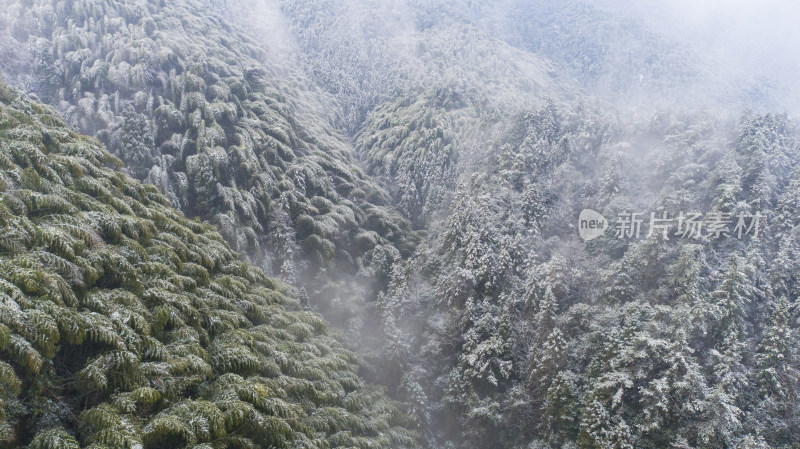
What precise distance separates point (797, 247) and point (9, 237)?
113 feet

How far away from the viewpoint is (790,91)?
83750mm

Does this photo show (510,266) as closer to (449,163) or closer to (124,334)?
(449,163)

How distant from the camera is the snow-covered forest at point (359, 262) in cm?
856
